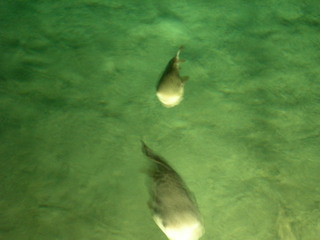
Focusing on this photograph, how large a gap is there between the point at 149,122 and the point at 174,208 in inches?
64.9

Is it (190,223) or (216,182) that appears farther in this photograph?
(216,182)

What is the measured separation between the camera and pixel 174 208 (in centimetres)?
187

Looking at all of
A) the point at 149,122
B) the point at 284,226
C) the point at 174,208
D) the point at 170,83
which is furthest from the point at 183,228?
the point at 149,122

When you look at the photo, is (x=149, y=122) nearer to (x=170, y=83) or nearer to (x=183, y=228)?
(x=170, y=83)

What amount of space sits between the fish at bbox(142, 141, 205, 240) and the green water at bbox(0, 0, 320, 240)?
554mm

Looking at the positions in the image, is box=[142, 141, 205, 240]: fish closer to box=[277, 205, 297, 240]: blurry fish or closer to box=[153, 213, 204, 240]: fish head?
box=[153, 213, 204, 240]: fish head

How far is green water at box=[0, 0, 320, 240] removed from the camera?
256 cm

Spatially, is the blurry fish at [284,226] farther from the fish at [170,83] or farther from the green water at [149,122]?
the fish at [170,83]

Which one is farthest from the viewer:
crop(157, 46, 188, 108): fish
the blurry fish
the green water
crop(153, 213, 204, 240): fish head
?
crop(157, 46, 188, 108): fish

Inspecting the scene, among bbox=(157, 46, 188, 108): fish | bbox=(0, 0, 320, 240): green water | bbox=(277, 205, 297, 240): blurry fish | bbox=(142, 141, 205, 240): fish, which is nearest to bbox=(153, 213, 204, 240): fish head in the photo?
bbox=(142, 141, 205, 240): fish

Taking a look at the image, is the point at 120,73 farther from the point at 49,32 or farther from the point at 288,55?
the point at 288,55

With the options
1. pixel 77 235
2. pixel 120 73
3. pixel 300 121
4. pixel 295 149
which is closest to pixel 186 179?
pixel 77 235

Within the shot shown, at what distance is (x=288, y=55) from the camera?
4.36 meters

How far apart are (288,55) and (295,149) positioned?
2.04 metres
